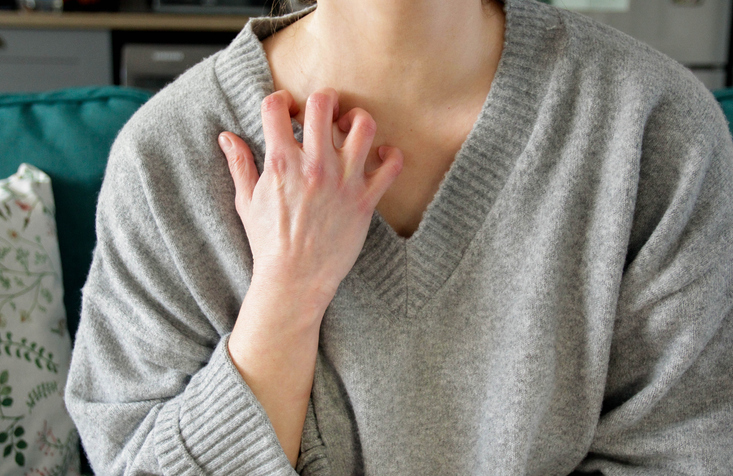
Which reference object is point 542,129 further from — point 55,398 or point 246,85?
point 55,398

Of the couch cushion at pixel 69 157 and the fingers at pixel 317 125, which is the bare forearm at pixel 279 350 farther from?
the couch cushion at pixel 69 157

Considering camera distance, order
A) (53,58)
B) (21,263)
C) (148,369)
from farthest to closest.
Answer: (53,58) < (21,263) < (148,369)

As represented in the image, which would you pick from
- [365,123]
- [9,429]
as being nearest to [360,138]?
[365,123]

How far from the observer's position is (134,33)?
2.51m

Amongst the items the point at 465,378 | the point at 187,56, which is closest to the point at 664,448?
the point at 465,378

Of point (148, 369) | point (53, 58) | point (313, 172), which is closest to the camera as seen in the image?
point (313, 172)

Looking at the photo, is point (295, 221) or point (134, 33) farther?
point (134, 33)

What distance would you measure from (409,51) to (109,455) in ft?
2.09

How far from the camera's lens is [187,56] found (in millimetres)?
2467

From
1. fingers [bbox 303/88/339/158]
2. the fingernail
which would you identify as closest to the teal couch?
the fingernail

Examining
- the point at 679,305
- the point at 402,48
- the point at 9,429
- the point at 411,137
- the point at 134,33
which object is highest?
the point at 402,48

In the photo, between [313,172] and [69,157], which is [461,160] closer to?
[313,172]

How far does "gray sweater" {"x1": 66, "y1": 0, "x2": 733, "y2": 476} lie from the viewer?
71 cm

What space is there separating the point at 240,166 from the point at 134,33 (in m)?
2.07
